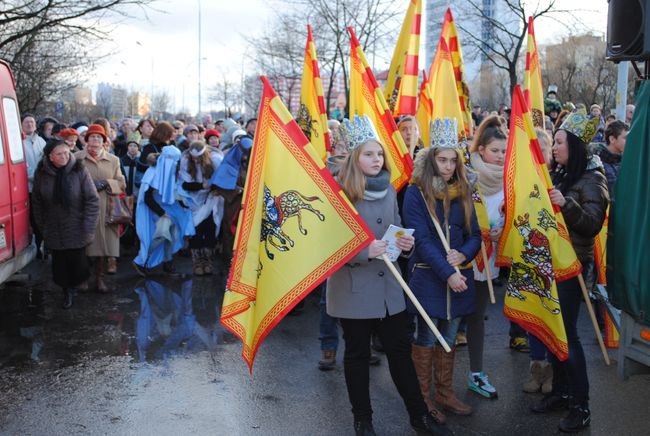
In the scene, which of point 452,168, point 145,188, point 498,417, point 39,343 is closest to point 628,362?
point 498,417

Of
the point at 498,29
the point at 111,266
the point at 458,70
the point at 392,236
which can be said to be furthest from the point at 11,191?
the point at 498,29

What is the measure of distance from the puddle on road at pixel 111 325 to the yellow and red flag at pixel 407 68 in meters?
3.05

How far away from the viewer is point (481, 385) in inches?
218

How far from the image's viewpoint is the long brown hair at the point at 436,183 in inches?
197

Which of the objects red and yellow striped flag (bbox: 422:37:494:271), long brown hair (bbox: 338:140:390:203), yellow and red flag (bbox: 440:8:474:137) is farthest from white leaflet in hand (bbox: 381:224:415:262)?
yellow and red flag (bbox: 440:8:474:137)

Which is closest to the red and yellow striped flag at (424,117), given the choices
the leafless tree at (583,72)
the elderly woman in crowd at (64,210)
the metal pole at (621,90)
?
the elderly woman in crowd at (64,210)

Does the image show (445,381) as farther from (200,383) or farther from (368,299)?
(200,383)

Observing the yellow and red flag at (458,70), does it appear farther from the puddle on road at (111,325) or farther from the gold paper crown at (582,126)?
the puddle on road at (111,325)

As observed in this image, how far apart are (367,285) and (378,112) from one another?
97.4 inches

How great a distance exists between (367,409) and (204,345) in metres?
2.68

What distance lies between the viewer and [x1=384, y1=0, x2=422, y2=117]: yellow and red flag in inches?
294

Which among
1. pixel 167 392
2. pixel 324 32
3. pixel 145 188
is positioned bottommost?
pixel 167 392

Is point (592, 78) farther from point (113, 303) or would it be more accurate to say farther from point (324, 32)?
point (113, 303)

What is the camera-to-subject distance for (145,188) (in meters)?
9.82
